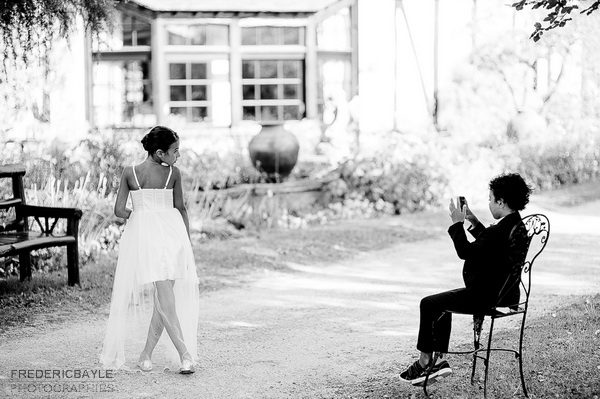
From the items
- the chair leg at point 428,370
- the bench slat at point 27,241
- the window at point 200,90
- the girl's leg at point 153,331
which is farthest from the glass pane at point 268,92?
the chair leg at point 428,370

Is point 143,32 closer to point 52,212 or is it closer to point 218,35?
point 218,35

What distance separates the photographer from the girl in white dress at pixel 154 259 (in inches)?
202

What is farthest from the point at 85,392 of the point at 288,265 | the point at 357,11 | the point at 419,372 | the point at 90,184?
the point at 357,11

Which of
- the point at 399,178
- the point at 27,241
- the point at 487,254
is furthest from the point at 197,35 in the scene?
the point at 487,254

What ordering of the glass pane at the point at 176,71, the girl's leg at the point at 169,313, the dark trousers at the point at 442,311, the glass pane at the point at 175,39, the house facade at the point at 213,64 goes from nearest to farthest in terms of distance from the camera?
the dark trousers at the point at 442,311
the girl's leg at the point at 169,313
the house facade at the point at 213,64
the glass pane at the point at 175,39
the glass pane at the point at 176,71

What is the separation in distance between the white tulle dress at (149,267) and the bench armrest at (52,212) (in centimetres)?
236

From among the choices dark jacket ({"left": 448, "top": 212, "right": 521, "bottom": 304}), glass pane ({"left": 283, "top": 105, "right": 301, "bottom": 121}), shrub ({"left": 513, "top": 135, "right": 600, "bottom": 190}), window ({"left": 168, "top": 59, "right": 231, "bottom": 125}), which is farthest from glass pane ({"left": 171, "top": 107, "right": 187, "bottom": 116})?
dark jacket ({"left": 448, "top": 212, "right": 521, "bottom": 304})

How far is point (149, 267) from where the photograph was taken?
5.10 m

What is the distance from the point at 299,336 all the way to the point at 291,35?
1142 cm

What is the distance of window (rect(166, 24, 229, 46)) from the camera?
52.6ft

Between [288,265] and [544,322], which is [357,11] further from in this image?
[544,322]

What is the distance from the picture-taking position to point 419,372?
475 cm

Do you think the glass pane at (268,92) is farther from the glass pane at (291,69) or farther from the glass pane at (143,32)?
the glass pane at (143,32)

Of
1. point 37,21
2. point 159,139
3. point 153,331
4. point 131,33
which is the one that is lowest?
point 153,331
